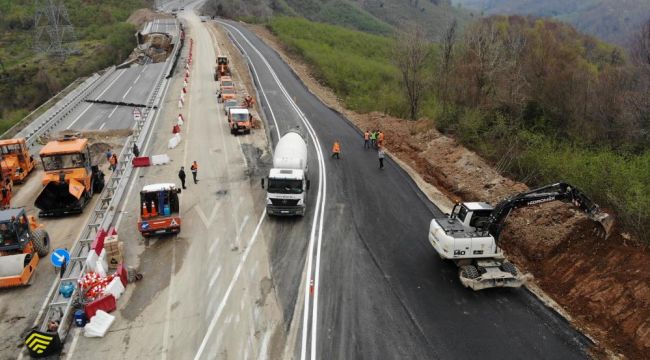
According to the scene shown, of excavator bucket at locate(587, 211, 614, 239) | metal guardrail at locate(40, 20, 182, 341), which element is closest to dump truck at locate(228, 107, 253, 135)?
metal guardrail at locate(40, 20, 182, 341)

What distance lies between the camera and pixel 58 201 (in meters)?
22.8

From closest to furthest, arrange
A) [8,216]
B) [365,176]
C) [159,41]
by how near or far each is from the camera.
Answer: [8,216]
[365,176]
[159,41]

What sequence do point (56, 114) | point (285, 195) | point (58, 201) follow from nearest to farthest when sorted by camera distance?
1. point (285, 195)
2. point (58, 201)
3. point (56, 114)

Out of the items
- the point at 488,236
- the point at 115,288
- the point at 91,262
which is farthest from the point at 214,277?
the point at 488,236

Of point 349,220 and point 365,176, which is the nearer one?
point 349,220

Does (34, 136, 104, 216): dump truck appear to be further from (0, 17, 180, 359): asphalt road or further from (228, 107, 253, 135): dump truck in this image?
(228, 107, 253, 135): dump truck

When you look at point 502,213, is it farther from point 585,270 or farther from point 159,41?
point 159,41

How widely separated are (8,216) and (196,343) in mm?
10514

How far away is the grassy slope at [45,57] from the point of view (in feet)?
223

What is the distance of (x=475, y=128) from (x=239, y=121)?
59.5 feet

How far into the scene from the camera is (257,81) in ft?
165

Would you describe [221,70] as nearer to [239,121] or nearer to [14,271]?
[239,121]

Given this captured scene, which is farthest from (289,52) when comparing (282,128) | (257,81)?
(282,128)

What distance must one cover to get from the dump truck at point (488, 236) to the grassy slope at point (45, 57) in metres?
49.4
